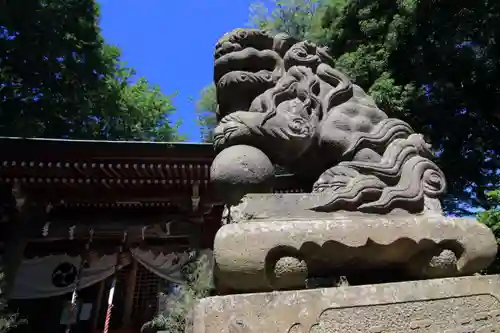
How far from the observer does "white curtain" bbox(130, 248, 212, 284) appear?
770 cm

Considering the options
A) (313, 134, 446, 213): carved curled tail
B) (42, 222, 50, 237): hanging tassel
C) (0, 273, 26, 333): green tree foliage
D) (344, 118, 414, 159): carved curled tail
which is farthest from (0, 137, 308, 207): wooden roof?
(313, 134, 446, 213): carved curled tail

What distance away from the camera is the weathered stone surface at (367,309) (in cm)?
117

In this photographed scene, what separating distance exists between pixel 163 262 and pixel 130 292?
161cm

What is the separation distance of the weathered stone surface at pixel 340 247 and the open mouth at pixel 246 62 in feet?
2.82

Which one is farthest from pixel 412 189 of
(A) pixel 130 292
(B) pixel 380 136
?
(A) pixel 130 292

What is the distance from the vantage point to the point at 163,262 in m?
7.79

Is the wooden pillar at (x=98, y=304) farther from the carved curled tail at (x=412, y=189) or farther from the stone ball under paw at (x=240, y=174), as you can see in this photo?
the carved curled tail at (x=412, y=189)

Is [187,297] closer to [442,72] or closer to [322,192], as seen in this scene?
[322,192]

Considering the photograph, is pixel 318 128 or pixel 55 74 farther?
pixel 55 74

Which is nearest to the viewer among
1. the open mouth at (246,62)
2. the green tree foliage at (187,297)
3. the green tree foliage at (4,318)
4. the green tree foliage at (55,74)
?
the open mouth at (246,62)

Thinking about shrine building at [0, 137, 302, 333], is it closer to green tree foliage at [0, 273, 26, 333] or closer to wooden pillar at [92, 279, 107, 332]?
wooden pillar at [92, 279, 107, 332]

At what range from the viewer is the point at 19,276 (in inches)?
283

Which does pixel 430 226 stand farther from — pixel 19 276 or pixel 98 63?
pixel 98 63

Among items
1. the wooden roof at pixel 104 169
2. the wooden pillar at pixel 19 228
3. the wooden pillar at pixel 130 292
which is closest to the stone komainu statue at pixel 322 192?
the wooden roof at pixel 104 169
